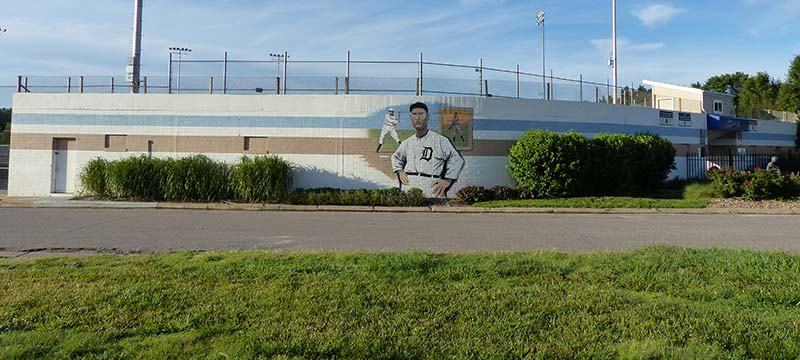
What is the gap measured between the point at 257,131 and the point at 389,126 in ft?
17.3

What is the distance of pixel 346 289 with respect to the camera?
511cm

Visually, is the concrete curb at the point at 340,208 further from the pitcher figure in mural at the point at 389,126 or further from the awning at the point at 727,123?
the awning at the point at 727,123

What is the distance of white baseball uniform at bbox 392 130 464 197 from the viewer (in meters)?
20.2

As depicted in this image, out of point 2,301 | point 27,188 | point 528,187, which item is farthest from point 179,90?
point 2,301

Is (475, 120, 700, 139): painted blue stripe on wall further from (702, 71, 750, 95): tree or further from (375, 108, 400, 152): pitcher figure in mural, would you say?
(702, 71, 750, 95): tree

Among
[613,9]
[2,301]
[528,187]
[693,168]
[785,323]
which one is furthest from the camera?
[613,9]

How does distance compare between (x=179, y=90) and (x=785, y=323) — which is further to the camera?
(x=179, y=90)

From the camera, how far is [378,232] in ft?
36.1

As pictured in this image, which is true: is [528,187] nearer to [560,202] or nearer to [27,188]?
[560,202]

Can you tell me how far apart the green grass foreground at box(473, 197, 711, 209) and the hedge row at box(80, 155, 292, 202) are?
778 cm

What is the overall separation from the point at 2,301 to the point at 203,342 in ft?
7.85

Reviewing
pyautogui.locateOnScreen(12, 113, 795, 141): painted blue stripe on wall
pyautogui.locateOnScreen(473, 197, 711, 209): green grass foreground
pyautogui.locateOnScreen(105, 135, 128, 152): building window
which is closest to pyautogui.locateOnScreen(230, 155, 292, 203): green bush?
pyautogui.locateOnScreen(12, 113, 795, 141): painted blue stripe on wall

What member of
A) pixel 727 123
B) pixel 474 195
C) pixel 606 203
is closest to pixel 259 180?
pixel 474 195

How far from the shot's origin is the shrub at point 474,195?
762 inches
